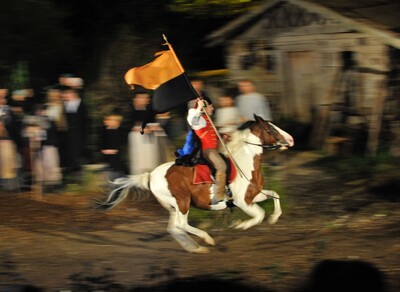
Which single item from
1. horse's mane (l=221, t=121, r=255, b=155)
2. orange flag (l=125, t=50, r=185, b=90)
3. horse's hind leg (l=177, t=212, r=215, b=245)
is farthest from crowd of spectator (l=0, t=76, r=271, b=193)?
horse's hind leg (l=177, t=212, r=215, b=245)

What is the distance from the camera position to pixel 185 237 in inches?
447

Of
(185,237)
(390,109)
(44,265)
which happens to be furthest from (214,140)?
(390,109)

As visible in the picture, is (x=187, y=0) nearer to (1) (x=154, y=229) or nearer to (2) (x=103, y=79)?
(2) (x=103, y=79)

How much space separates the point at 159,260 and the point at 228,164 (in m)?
1.90

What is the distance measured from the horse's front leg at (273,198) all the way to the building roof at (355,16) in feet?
24.2

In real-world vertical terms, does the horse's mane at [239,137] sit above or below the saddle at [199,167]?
above

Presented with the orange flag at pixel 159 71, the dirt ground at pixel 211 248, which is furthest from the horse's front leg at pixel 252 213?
the orange flag at pixel 159 71

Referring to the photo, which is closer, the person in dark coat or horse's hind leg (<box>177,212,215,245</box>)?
horse's hind leg (<box>177,212,215,245</box>)

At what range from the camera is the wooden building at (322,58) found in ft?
60.0

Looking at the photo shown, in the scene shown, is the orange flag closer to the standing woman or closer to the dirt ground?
the dirt ground

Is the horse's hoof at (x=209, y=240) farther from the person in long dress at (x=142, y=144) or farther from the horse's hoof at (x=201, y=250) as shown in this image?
the person in long dress at (x=142, y=144)

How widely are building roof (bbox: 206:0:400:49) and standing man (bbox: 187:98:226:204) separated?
7.99 meters

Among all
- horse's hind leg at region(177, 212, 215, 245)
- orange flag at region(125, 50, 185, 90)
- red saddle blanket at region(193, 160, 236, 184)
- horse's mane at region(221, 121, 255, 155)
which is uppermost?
orange flag at region(125, 50, 185, 90)

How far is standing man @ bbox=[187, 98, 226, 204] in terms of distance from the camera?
37.3ft
